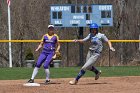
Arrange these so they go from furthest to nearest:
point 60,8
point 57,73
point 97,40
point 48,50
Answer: point 60,8, point 57,73, point 48,50, point 97,40

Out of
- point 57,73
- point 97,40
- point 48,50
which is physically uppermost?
point 97,40

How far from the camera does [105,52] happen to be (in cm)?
3694

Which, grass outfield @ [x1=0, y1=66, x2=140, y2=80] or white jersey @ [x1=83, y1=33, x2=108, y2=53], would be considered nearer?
white jersey @ [x1=83, y1=33, x2=108, y2=53]

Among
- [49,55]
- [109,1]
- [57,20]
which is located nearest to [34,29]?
[109,1]

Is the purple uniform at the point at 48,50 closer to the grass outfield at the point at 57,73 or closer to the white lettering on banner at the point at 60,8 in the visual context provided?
the grass outfield at the point at 57,73

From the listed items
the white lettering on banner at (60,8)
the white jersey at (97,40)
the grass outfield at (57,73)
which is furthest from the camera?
the white lettering on banner at (60,8)

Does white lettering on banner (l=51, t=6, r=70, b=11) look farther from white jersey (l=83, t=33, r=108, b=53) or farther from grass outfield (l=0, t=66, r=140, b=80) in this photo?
white jersey (l=83, t=33, r=108, b=53)

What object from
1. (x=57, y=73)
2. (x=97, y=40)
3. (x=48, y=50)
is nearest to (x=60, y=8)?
(x=57, y=73)

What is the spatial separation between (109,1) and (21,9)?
755cm

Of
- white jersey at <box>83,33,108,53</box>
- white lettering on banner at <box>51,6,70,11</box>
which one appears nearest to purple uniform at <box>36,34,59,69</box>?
white jersey at <box>83,33,108,53</box>

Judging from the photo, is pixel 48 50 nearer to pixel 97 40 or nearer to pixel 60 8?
pixel 97 40

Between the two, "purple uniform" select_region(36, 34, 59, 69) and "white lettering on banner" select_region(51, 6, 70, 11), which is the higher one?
"white lettering on banner" select_region(51, 6, 70, 11)

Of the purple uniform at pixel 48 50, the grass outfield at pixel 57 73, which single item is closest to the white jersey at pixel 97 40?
the purple uniform at pixel 48 50

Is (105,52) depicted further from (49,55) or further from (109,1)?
(49,55)
